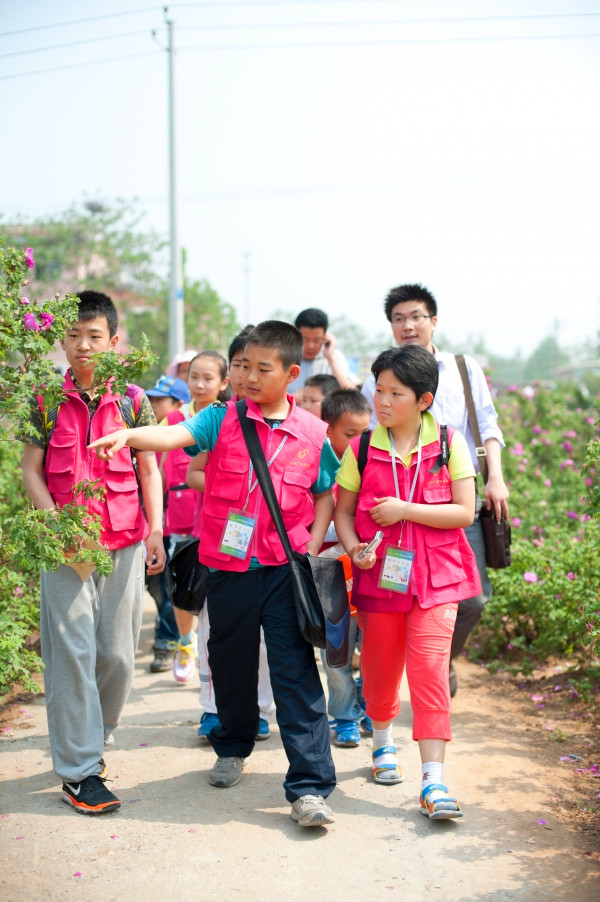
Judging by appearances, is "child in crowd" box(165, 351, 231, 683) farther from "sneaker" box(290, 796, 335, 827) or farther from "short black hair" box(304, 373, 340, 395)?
"sneaker" box(290, 796, 335, 827)

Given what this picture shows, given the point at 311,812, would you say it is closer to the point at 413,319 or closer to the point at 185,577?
the point at 185,577

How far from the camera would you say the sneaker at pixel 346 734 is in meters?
4.45

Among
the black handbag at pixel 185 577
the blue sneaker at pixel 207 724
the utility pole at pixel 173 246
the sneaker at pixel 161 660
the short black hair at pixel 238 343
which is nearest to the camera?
the black handbag at pixel 185 577

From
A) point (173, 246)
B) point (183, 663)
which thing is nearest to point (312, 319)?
point (183, 663)

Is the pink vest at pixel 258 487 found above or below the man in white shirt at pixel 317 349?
below

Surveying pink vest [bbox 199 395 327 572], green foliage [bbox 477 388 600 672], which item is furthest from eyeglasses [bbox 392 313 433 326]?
pink vest [bbox 199 395 327 572]

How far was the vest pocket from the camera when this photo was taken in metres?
3.69

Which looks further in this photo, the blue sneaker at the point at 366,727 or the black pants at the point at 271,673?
the blue sneaker at the point at 366,727

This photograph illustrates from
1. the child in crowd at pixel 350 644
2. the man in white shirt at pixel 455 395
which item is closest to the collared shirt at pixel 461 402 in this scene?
the man in white shirt at pixel 455 395

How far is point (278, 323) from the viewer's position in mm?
3773

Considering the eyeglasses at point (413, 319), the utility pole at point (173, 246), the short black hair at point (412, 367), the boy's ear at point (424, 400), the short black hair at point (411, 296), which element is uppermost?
the utility pole at point (173, 246)

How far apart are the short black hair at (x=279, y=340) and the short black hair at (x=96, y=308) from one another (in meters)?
0.63

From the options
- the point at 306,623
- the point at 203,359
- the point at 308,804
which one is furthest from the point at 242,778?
the point at 203,359

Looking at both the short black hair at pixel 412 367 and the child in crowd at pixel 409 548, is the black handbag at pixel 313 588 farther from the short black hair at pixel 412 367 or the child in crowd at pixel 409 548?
the short black hair at pixel 412 367
